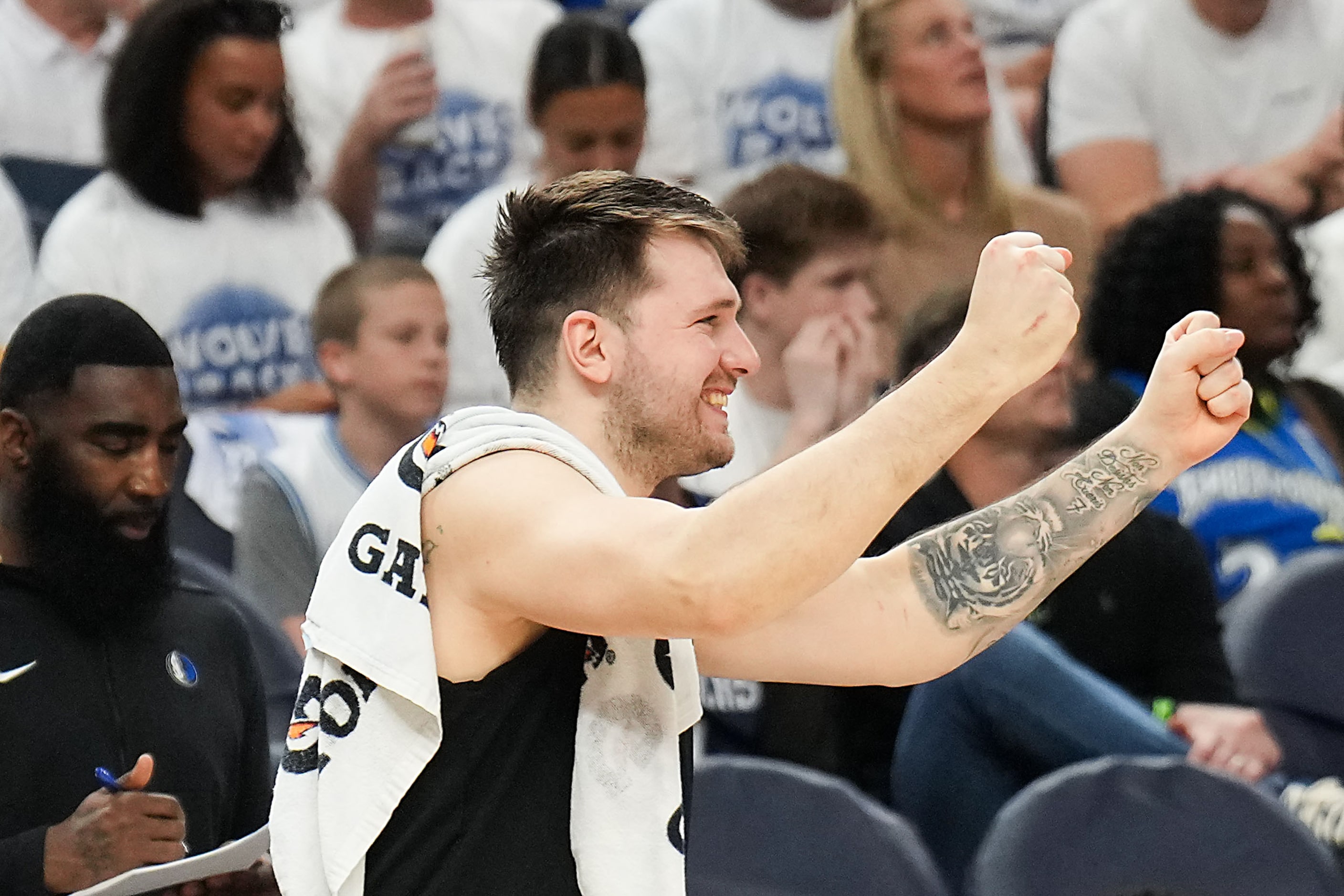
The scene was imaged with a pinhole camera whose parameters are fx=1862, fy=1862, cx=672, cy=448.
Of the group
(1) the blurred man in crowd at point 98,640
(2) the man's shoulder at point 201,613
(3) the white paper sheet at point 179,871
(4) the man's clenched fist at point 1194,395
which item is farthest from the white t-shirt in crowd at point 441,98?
(4) the man's clenched fist at point 1194,395

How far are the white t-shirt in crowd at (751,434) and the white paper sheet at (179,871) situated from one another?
6.16ft

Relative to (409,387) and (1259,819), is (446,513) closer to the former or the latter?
(1259,819)

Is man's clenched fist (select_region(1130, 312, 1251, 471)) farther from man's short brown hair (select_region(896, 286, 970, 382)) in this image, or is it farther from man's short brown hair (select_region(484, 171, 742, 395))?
man's short brown hair (select_region(896, 286, 970, 382))

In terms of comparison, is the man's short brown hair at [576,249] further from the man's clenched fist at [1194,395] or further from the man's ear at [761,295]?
the man's ear at [761,295]

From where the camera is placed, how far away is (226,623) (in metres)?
2.69

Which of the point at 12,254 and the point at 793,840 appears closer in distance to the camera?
the point at 793,840

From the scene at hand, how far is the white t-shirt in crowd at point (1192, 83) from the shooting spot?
5.27 m

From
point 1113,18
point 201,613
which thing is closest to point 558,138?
point 1113,18

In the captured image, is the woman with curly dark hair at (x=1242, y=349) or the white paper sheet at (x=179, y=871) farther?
the woman with curly dark hair at (x=1242, y=349)

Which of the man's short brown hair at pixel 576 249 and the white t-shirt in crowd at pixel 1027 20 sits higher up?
the white t-shirt in crowd at pixel 1027 20

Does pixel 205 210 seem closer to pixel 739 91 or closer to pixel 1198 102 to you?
pixel 739 91

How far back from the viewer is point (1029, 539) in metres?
2.18

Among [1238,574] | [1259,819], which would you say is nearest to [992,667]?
[1259,819]

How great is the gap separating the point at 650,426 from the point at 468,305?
8.75ft
